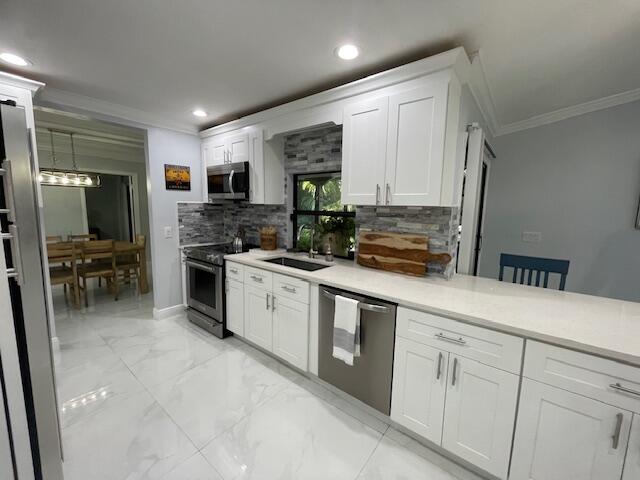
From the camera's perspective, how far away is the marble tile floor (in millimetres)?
1425

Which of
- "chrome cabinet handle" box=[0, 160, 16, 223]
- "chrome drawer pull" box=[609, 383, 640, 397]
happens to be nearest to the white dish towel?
"chrome drawer pull" box=[609, 383, 640, 397]

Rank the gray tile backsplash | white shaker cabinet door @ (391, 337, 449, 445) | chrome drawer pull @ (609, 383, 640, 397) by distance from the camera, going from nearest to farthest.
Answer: chrome drawer pull @ (609, 383, 640, 397)
white shaker cabinet door @ (391, 337, 449, 445)
the gray tile backsplash

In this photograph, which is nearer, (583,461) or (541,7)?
(583,461)

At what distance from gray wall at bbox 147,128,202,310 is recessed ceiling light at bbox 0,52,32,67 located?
3.56 feet

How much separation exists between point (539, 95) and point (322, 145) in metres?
2.01

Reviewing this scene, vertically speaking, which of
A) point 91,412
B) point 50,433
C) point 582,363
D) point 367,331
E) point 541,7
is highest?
point 541,7

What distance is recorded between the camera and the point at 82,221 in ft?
18.1

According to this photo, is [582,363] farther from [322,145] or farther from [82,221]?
[82,221]

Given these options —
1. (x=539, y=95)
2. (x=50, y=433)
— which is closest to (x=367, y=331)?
(x=50, y=433)

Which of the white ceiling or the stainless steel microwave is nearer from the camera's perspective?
the white ceiling

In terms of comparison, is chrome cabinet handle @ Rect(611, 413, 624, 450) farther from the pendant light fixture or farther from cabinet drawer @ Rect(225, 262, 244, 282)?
the pendant light fixture

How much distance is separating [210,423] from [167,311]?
2.03 m

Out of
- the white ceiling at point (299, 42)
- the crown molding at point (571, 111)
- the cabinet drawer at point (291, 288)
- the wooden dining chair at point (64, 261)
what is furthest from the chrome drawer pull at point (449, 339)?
the wooden dining chair at point (64, 261)

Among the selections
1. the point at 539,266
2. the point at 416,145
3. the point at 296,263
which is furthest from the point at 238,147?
the point at 539,266
